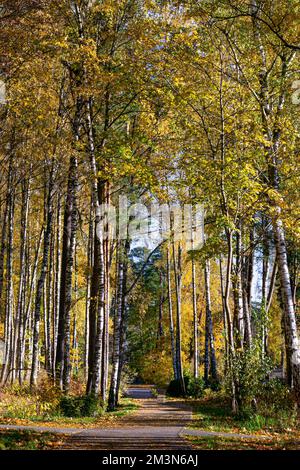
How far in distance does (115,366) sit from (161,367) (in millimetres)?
17599

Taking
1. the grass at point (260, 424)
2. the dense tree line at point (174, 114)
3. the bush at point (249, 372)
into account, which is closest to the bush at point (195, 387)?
the dense tree line at point (174, 114)

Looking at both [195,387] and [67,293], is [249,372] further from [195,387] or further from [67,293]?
[195,387]

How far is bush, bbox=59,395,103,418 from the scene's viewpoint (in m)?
13.0

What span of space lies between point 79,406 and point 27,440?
20.2 feet

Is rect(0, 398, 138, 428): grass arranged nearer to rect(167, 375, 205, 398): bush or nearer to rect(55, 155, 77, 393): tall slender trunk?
rect(55, 155, 77, 393): tall slender trunk

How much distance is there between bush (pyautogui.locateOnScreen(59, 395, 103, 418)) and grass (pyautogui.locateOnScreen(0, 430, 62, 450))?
4948mm

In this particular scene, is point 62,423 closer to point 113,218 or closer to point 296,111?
point 113,218

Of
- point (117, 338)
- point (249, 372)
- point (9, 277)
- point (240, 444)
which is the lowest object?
point (240, 444)

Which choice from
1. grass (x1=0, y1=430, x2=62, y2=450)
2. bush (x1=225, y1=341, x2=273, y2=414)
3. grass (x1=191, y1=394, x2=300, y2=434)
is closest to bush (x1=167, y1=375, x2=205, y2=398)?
bush (x1=225, y1=341, x2=273, y2=414)

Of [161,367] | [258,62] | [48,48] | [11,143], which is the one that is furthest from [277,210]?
[161,367]

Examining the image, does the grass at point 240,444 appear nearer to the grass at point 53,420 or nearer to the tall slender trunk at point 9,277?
the grass at point 53,420

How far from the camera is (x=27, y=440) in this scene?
23.9 ft

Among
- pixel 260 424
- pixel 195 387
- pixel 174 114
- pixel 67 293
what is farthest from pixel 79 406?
pixel 195 387

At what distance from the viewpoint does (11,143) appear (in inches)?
686
